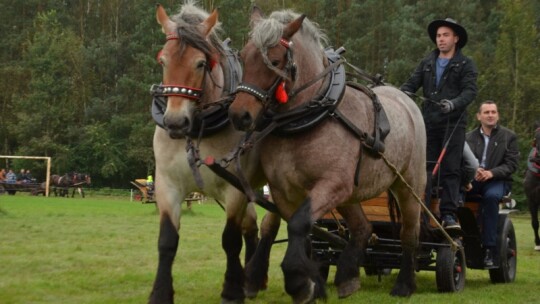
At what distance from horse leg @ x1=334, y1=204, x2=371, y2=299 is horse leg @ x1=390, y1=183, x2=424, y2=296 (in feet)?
1.47

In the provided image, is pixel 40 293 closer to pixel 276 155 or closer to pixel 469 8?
pixel 276 155

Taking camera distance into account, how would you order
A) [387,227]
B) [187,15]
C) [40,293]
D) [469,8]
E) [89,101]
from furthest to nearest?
[89,101] < [469,8] < [387,227] < [40,293] < [187,15]

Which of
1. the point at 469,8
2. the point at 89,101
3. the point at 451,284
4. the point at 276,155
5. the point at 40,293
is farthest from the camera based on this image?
the point at 89,101

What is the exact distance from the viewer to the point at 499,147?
814cm

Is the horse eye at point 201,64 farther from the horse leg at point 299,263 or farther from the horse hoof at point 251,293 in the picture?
the horse hoof at point 251,293

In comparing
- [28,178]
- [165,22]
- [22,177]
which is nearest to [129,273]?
[165,22]

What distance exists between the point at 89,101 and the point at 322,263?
43.5 meters

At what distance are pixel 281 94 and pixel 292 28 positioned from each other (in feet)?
1.52

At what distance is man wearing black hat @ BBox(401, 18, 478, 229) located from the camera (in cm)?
741

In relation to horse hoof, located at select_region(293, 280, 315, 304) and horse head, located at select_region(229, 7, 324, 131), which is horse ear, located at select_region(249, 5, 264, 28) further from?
horse hoof, located at select_region(293, 280, 315, 304)

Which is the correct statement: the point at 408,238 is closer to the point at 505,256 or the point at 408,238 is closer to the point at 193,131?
the point at 505,256

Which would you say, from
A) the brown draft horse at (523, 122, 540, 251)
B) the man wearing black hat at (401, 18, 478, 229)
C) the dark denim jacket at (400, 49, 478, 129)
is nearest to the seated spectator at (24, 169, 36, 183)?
the brown draft horse at (523, 122, 540, 251)

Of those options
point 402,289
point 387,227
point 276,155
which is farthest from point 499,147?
point 276,155

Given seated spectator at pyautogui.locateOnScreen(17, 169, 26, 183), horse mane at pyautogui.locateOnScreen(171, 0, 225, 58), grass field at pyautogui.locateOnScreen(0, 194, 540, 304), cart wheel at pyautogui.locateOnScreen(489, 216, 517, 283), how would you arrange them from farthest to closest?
seated spectator at pyautogui.locateOnScreen(17, 169, 26, 183) → cart wheel at pyautogui.locateOnScreen(489, 216, 517, 283) → grass field at pyautogui.locateOnScreen(0, 194, 540, 304) → horse mane at pyautogui.locateOnScreen(171, 0, 225, 58)
